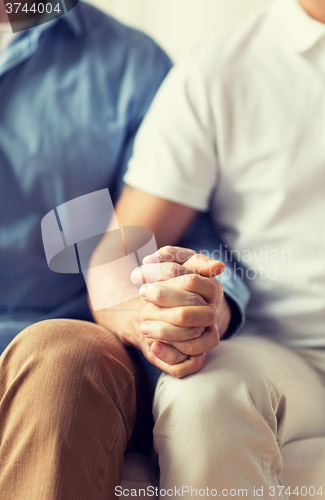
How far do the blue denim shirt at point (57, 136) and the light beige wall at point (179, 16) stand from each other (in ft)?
0.34

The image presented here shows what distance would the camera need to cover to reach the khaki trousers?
359 mm

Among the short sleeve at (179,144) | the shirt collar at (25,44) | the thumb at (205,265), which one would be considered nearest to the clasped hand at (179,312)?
the thumb at (205,265)

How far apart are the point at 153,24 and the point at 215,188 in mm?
328

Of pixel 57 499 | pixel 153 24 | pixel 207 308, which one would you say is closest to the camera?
pixel 57 499

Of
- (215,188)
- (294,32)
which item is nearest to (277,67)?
(294,32)

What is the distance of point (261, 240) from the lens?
0.59 metres

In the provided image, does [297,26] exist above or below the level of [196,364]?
above

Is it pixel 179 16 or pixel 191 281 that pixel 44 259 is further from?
pixel 179 16

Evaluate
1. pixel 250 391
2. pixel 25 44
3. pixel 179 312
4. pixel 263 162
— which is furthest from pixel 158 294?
pixel 25 44

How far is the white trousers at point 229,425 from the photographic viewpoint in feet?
1.26

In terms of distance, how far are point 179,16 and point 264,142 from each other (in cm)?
30

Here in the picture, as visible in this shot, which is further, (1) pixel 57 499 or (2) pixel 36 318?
(2) pixel 36 318

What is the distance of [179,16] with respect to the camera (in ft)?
2.26

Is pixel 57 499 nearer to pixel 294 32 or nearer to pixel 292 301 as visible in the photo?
pixel 292 301
